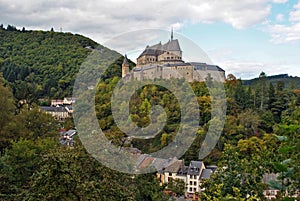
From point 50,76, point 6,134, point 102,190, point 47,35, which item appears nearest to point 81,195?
point 102,190

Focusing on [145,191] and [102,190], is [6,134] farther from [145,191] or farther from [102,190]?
[102,190]

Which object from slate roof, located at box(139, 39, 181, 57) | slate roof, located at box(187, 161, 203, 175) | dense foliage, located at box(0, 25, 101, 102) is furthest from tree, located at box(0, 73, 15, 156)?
slate roof, located at box(139, 39, 181, 57)

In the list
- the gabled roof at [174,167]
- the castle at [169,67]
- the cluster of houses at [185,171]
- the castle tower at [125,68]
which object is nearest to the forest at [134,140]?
the castle tower at [125,68]

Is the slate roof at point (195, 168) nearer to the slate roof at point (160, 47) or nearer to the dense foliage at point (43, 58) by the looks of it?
the slate roof at point (160, 47)

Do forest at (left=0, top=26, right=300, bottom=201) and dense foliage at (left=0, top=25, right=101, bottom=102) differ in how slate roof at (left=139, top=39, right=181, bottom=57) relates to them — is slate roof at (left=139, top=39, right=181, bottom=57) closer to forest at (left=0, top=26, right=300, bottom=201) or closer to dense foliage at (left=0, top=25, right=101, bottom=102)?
forest at (left=0, top=26, right=300, bottom=201)

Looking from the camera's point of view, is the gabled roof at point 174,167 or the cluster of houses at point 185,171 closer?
the cluster of houses at point 185,171

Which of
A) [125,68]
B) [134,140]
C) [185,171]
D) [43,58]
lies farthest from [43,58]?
[185,171]

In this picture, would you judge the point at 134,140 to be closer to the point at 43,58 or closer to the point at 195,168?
the point at 195,168
